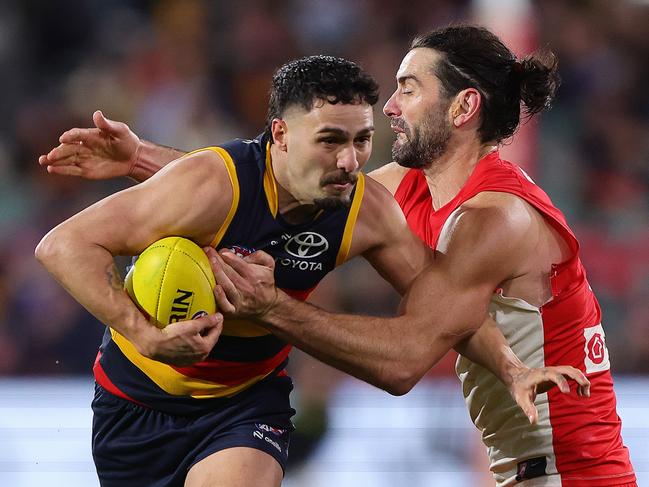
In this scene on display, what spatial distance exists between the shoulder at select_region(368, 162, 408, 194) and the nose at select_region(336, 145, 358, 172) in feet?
3.33

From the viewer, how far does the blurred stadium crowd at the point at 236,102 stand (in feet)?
23.7

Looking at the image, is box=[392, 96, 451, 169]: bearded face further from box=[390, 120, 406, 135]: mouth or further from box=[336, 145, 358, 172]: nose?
box=[336, 145, 358, 172]: nose

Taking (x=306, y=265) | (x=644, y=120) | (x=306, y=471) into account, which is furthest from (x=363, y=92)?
(x=644, y=120)

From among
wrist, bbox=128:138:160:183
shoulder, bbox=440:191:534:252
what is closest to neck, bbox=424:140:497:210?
shoulder, bbox=440:191:534:252

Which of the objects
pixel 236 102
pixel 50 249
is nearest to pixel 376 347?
pixel 50 249

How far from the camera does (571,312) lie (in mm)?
3889

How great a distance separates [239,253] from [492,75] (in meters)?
1.41

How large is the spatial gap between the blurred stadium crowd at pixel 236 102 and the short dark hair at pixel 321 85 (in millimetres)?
3330

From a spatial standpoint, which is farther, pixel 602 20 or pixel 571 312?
pixel 602 20

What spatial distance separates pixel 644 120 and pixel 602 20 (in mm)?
893

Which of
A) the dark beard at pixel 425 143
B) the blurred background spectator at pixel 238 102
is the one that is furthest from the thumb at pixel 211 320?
the blurred background spectator at pixel 238 102

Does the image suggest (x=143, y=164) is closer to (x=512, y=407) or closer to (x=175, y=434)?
(x=175, y=434)

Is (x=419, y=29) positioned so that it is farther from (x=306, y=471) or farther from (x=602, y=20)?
(x=306, y=471)

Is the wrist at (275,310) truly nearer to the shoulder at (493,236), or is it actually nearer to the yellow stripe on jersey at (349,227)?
the yellow stripe on jersey at (349,227)
